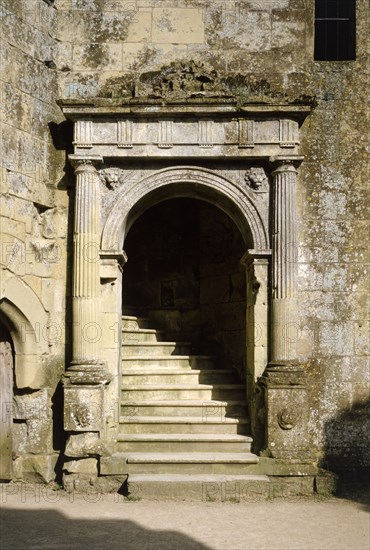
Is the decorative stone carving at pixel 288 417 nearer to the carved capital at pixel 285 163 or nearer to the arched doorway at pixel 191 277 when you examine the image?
the arched doorway at pixel 191 277

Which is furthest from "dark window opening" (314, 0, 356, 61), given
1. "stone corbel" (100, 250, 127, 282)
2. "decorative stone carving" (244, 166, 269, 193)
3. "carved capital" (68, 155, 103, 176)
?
"stone corbel" (100, 250, 127, 282)

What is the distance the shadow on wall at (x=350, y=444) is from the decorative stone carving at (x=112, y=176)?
3.80m

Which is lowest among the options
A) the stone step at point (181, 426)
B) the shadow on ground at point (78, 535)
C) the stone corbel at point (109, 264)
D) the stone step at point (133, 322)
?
the shadow on ground at point (78, 535)

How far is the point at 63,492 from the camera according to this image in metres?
7.83

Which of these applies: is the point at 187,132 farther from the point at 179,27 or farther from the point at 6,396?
the point at 6,396

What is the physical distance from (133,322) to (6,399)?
323 centimetres

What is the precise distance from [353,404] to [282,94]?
375cm

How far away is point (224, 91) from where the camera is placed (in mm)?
8312

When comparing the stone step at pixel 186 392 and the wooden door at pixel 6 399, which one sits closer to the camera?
the wooden door at pixel 6 399

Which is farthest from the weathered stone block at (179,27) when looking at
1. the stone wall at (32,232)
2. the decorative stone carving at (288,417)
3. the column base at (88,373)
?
the decorative stone carving at (288,417)

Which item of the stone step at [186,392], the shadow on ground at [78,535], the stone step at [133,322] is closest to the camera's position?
the shadow on ground at [78,535]

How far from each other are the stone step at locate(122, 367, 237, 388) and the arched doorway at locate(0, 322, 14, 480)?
1653 millimetres

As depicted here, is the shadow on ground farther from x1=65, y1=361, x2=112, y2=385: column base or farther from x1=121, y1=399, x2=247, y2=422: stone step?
x1=121, y1=399, x2=247, y2=422: stone step

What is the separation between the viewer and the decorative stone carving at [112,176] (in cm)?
840
